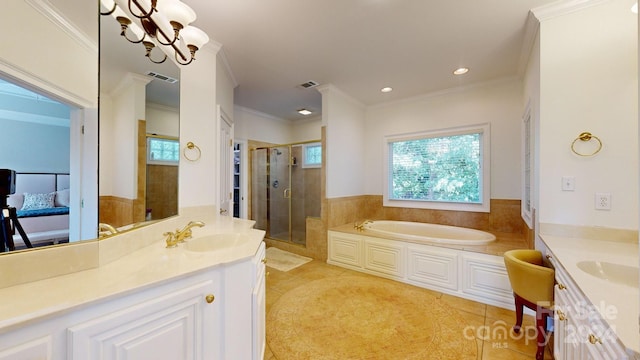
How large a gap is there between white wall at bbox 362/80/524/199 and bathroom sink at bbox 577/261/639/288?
→ 2049mm

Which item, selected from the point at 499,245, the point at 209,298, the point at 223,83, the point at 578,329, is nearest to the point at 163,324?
the point at 209,298

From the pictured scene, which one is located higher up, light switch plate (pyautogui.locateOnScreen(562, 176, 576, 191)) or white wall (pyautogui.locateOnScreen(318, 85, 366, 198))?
white wall (pyautogui.locateOnScreen(318, 85, 366, 198))

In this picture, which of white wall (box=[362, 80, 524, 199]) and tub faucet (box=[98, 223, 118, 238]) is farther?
white wall (box=[362, 80, 524, 199])

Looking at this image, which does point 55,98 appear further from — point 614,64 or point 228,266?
point 614,64

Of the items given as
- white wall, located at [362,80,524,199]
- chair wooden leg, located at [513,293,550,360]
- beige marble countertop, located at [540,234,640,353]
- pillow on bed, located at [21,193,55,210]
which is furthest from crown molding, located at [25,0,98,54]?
white wall, located at [362,80,524,199]

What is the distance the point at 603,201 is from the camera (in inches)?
65.8

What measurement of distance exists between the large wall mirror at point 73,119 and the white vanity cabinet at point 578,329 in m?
2.11

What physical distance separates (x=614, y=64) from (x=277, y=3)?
2.47 metres

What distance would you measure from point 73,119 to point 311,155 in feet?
10.6

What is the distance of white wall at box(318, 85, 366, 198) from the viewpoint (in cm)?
344

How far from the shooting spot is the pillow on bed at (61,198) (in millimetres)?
997

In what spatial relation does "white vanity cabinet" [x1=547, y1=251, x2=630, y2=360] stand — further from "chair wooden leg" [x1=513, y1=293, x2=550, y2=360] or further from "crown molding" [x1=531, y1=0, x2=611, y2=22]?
"crown molding" [x1=531, y1=0, x2=611, y2=22]

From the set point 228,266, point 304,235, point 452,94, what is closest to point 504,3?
point 452,94

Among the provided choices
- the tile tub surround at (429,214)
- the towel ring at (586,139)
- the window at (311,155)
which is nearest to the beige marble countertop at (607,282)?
the towel ring at (586,139)
